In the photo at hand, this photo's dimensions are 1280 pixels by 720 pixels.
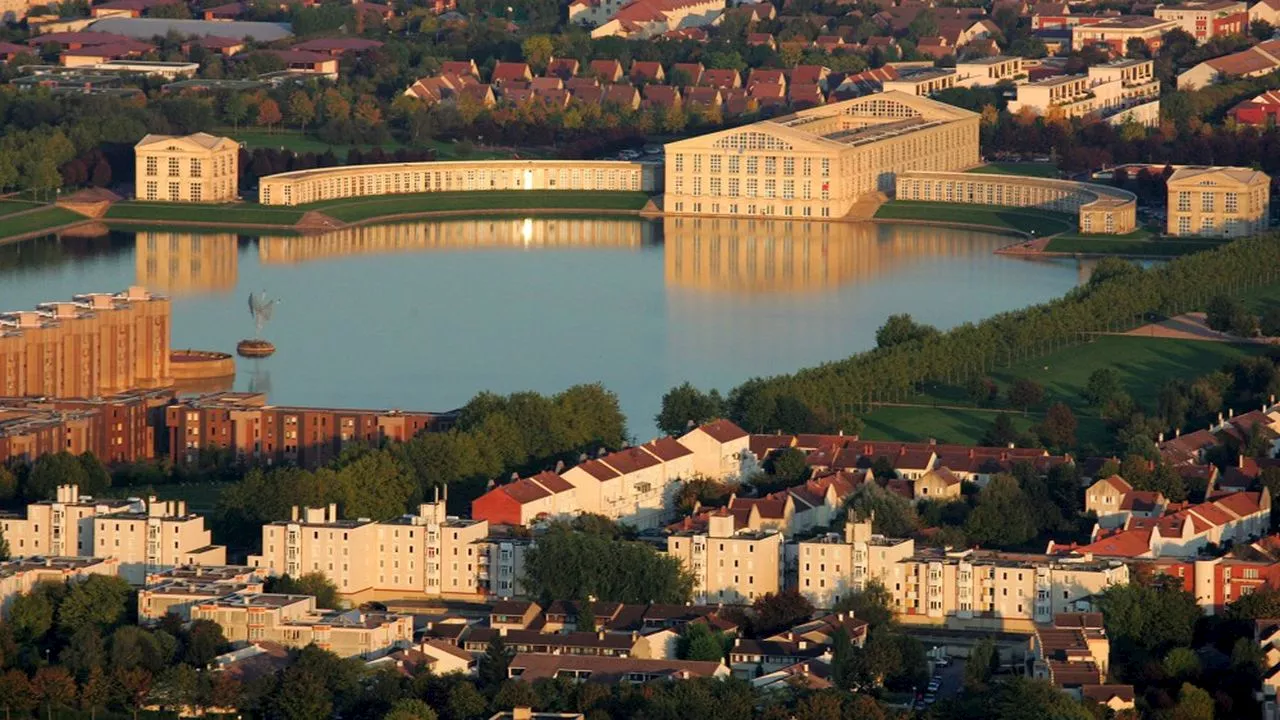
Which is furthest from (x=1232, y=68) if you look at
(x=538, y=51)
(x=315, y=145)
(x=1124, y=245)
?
(x=1124, y=245)

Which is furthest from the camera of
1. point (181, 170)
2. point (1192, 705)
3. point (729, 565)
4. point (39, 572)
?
point (181, 170)

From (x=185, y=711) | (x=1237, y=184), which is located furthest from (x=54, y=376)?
(x=1237, y=184)

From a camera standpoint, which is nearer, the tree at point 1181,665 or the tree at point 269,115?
the tree at point 1181,665

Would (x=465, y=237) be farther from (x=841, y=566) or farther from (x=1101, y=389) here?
(x=841, y=566)

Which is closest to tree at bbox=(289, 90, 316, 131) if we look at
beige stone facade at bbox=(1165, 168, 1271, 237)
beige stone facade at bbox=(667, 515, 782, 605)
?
beige stone facade at bbox=(1165, 168, 1271, 237)

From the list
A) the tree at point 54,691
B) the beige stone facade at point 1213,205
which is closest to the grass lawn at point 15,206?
the beige stone facade at point 1213,205

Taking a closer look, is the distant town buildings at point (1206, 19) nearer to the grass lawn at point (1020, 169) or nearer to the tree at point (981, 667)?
the grass lawn at point (1020, 169)

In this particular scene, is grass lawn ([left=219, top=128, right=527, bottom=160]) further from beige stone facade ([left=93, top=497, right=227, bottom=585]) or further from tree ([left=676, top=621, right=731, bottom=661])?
tree ([left=676, top=621, right=731, bottom=661])

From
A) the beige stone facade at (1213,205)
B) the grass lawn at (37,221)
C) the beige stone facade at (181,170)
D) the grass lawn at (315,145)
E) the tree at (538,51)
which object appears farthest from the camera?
the tree at (538,51)
